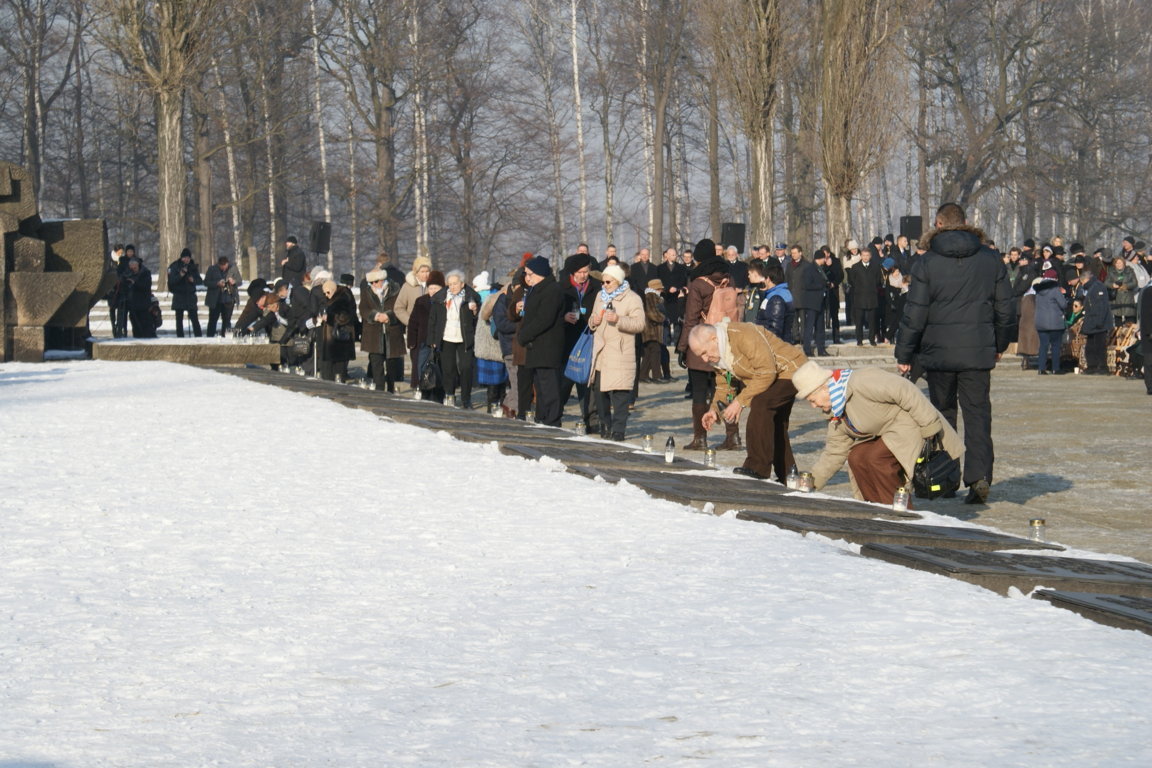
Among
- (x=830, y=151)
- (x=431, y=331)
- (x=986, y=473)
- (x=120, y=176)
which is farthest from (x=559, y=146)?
(x=986, y=473)

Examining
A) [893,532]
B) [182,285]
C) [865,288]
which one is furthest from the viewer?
[182,285]

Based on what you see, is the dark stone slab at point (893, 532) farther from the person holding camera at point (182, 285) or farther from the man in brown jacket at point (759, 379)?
the person holding camera at point (182, 285)

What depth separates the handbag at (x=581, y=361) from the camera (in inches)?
587

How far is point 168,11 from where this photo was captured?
33.0 meters

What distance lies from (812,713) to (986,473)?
23.4 feet

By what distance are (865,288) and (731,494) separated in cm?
2199

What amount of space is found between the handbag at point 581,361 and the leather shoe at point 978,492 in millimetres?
4630

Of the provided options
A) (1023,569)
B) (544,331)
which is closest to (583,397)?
(544,331)

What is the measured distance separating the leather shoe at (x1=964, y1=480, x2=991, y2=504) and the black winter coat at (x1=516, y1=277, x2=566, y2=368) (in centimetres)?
513

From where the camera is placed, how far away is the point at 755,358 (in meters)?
10.9

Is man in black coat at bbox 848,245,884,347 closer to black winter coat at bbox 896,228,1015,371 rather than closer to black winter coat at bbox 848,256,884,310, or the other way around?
black winter coat at bbox 848,256,884,310

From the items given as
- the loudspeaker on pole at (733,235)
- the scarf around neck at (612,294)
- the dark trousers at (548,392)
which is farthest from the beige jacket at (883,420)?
the loudspeaker on pole at (733,235)

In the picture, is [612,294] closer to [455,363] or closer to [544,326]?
[544,326]

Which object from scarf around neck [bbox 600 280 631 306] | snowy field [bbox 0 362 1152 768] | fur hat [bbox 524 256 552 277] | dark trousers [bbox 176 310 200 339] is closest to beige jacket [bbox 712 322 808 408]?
snowy field [bbox 0 362 1152 768]
